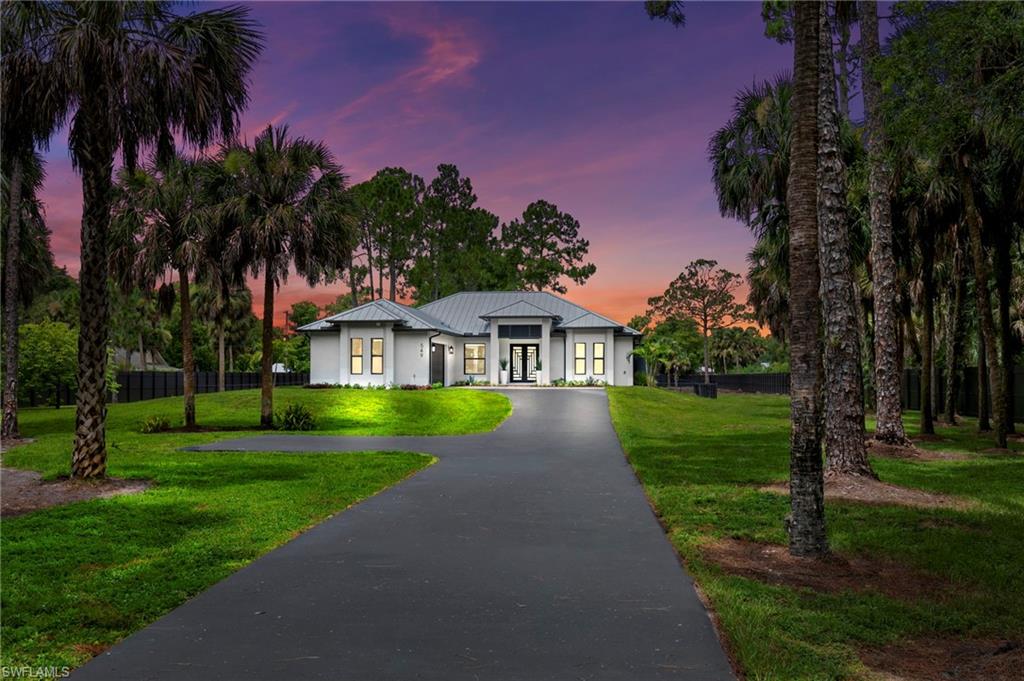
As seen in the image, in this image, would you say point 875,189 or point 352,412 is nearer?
point 875,189

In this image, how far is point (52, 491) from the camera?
36.4 feet

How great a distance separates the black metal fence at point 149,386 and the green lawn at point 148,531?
21.9 meters

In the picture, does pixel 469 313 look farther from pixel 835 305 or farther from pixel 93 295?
pixel 835 305

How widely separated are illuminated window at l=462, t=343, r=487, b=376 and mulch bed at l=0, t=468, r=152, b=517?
95.0 ft

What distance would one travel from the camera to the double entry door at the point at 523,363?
40.1m

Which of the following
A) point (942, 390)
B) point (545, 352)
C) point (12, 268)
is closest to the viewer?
point (12, 268)

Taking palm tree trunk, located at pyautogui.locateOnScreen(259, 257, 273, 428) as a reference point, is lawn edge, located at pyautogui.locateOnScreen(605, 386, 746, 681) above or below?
below

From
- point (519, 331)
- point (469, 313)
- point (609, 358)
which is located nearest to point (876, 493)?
A: point (609, 358)

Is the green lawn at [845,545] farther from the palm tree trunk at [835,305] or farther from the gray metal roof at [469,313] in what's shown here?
the gray metal roof at [469,313]

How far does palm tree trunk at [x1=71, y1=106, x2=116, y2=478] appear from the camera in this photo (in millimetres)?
11570

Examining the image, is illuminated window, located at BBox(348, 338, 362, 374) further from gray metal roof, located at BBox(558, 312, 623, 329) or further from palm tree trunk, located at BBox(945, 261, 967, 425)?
palm tree trunk, located at BBox(945, 261, 967, 425)

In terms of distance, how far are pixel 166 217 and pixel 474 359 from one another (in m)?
21.9

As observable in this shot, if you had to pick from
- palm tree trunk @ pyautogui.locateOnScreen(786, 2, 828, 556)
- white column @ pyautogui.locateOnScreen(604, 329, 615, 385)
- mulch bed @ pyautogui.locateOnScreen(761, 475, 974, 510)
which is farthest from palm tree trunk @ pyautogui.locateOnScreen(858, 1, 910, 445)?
white column @ pyautogui.locateOnScreen(604, 329, 615, 385)

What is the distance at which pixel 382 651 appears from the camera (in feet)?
14.9
